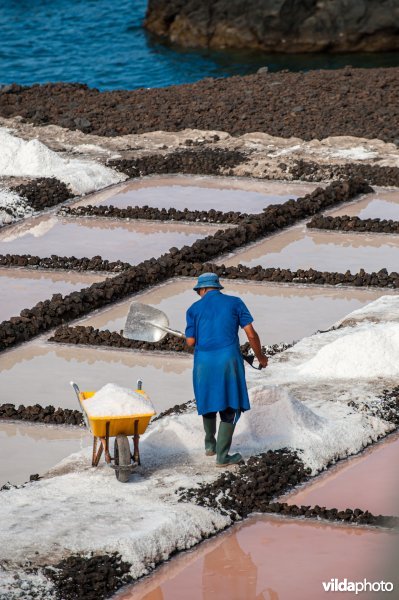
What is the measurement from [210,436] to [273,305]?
13.3 feet

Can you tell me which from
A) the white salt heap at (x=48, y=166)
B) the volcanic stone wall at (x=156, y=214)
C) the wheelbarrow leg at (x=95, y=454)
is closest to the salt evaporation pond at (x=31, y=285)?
the volcanic stone wall at (x=156, y=214)

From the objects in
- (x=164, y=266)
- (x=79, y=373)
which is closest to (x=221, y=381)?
(x=79, y=373)

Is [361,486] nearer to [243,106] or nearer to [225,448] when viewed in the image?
[225,448]

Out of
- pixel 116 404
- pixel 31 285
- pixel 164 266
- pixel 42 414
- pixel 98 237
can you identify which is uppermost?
pixel 116 404

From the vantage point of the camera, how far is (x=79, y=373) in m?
10.7

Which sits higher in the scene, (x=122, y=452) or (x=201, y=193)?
(x=122, y=452)

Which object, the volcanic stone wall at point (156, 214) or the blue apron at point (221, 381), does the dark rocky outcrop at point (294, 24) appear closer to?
the volcanic stone wall at point (156, 214)

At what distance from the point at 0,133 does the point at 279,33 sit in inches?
686

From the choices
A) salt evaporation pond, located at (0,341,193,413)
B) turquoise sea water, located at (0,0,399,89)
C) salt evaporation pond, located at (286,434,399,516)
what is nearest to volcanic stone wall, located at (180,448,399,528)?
salt evaporation pond, located at (286,434,399,516)

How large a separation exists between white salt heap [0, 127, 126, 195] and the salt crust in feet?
25.4

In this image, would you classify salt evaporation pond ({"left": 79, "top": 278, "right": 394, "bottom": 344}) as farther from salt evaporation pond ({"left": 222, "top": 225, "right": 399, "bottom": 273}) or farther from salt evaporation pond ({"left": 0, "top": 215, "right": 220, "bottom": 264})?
salt evaporation pond ({"left": 0, "top": 215, "right": 220, "bottom": 264})

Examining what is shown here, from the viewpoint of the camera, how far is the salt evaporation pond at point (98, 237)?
47.9 feet

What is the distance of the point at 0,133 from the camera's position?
18734mm

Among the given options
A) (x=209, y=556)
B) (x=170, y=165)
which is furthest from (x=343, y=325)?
(x=170, y=165)
